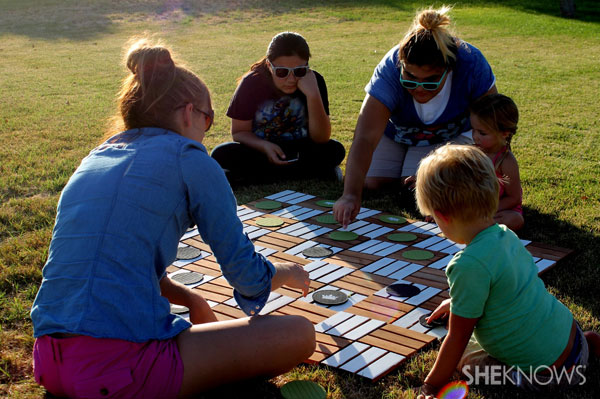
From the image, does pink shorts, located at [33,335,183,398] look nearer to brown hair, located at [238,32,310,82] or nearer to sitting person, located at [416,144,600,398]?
sitting person, located at [416,144,600,398]

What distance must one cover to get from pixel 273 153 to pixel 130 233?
2824 millimetres

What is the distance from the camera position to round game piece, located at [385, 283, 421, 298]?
120 inches

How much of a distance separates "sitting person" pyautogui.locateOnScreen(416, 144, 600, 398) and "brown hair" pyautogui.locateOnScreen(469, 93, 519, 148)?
164cm

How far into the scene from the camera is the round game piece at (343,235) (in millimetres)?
3814

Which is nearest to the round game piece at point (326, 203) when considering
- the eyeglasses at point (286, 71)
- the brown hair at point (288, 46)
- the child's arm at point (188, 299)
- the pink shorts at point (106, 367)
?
the eyeglasses at point (286, 71)

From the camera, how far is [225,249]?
210cm

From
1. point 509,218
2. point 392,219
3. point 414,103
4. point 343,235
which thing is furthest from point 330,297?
point 414,103

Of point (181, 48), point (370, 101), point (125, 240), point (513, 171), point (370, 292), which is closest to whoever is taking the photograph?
point (125, 240)

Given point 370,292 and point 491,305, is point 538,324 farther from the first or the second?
point 370,292

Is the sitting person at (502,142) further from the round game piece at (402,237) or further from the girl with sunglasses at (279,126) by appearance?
the girl with sunglasses at (279,126)

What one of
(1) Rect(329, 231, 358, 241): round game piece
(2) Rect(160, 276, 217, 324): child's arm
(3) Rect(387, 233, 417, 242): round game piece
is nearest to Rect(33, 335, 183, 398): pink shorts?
(2) Rect(160, 276, 217, 324): child's arm

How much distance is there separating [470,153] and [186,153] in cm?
93

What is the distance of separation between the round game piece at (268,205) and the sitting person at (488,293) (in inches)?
89.5

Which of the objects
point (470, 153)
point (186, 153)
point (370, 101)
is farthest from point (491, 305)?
point (370, 101)
